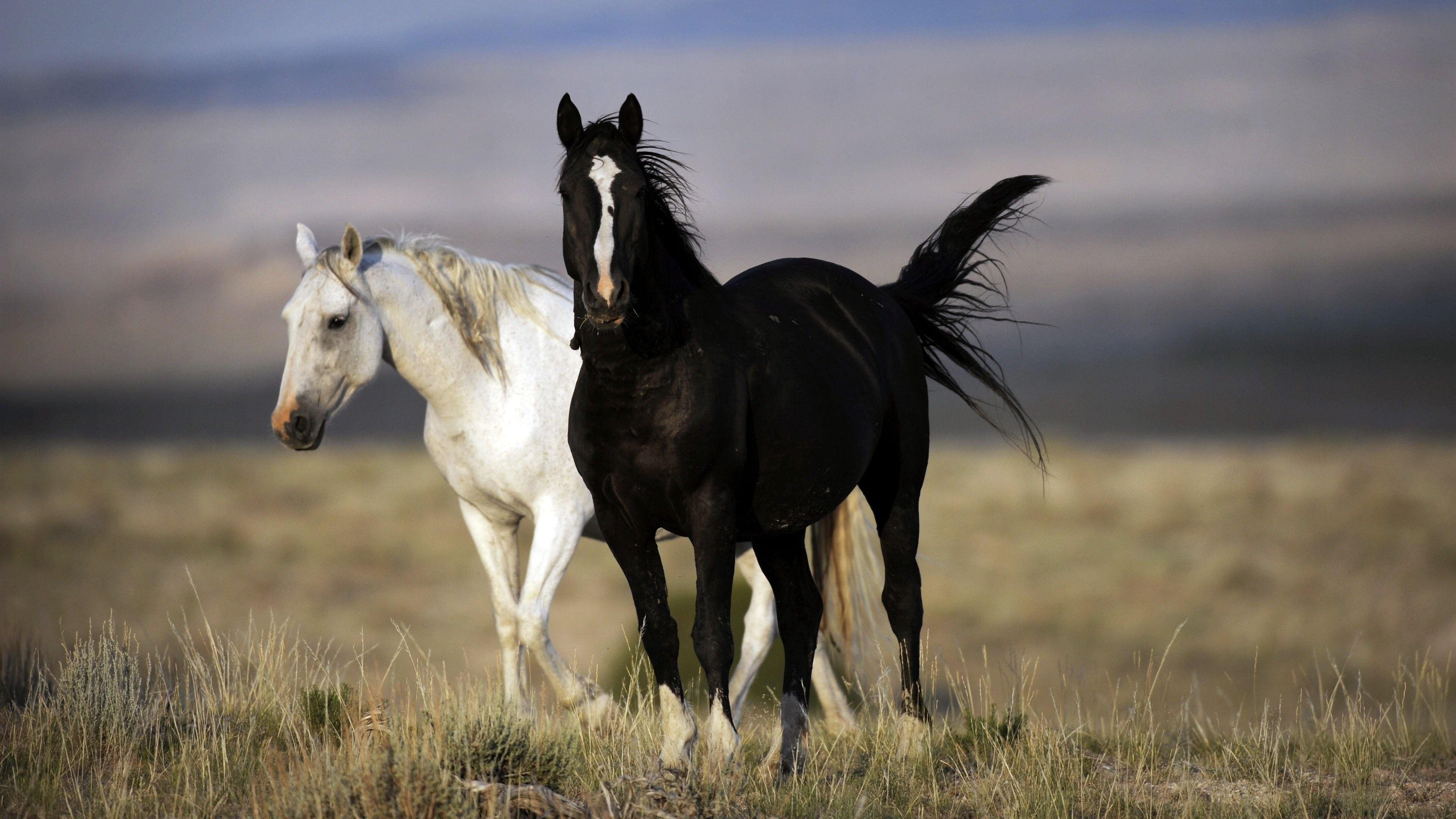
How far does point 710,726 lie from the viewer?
→ 4859 millimetres

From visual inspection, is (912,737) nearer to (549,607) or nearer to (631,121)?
(549,607)

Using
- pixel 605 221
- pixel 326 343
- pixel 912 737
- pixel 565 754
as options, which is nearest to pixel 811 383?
pixel 605 221

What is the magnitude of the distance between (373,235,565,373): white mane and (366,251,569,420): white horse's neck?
46 millimetres

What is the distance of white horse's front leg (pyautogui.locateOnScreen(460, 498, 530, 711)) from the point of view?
297 inches

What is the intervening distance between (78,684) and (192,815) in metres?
1.90

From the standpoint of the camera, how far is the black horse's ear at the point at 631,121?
4805mm

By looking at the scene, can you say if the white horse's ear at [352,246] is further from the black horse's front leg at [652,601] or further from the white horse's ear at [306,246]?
the black horse's front leg at [652,601]

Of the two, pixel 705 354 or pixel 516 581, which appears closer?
pixel 705 354

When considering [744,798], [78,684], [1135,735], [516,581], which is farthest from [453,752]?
[1135,735]

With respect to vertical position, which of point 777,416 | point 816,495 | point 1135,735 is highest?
point 777,416

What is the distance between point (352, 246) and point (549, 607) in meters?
2.40

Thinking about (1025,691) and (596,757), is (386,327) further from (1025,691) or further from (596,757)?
(1025,691)

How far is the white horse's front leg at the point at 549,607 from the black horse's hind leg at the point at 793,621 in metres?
1.83

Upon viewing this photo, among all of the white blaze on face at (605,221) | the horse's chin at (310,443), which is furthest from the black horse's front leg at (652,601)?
the horse's chin at (310,443)
